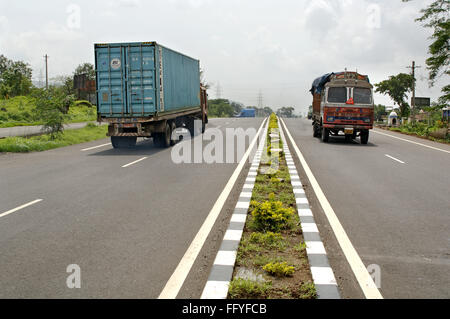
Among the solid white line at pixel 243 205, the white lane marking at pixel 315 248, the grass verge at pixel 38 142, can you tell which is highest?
the grass verge at pixel 38 142

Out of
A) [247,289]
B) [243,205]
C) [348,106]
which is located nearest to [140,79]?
[348,106]

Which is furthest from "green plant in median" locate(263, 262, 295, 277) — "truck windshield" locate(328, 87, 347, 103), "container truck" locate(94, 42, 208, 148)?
"truck windshield" locate(328, 87, 347, 103)

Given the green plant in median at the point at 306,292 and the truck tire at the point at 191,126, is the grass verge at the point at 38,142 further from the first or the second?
the green plant in median at the point at 306,292

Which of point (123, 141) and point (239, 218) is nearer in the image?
point (239, 218)

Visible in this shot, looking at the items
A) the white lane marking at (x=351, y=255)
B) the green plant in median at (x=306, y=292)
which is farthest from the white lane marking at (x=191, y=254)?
the white lane marking at (x=351, y=255)

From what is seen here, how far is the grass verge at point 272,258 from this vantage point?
423cm

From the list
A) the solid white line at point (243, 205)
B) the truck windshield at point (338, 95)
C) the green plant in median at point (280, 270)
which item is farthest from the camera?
the truck windshield at point (338, 95)

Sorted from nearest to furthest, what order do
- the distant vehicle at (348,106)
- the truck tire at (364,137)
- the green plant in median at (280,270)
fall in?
the green plant in median at (280,270)
the distant vehicle at (348,106)
the truck tire at (364,137)

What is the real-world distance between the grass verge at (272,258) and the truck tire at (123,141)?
12033mm

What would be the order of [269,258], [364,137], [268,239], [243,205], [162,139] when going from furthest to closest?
[364,137] < [162,139] < [243,205] < [268,239] < [269,258]

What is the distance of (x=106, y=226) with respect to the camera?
6598 millimetres

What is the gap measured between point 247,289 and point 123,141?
1606 centimetres

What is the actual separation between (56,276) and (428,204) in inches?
258

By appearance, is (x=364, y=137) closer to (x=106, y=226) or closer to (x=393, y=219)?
(x=393, y=219)
